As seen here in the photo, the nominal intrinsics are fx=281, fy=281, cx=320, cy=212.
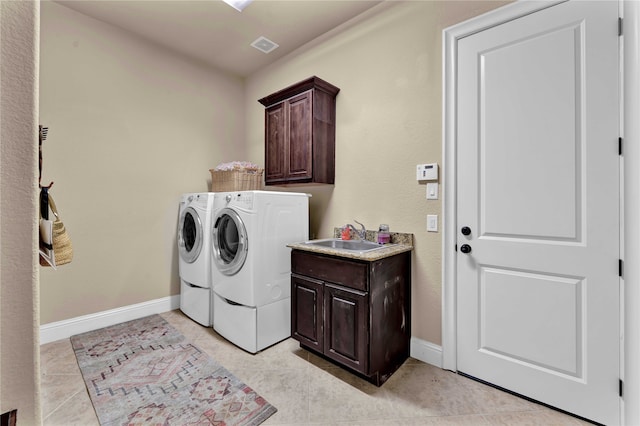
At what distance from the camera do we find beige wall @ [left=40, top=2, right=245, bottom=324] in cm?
236

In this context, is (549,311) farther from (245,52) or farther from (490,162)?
(245,52)

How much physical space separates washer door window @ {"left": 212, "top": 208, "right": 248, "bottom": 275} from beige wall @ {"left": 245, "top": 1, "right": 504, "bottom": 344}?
0.82 metres

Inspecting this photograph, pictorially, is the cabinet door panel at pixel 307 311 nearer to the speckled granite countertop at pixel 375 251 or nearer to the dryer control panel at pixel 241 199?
the speckled granite countertop at pixel 375 251

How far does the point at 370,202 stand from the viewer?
237 cm

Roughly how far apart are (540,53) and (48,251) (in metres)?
2.48

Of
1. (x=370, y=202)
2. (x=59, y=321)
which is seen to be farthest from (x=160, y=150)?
(x=370, y=202)

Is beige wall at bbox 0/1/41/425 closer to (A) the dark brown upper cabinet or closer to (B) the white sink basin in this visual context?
(B) the white sink basin

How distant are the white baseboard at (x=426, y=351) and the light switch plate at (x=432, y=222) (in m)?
0.82

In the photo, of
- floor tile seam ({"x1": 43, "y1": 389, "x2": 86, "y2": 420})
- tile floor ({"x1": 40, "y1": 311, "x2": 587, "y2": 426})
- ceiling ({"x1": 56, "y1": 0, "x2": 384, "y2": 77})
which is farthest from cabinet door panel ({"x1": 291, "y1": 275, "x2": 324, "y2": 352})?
ceiling ({"x1": 56, "y1": 0, "x2": 384, "y2": 77})

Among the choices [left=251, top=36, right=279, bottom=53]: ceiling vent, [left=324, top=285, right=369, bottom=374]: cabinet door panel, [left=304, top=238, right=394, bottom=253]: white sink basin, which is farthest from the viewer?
[left=251, top=36, right=279, bottom=53]: ceiling vent

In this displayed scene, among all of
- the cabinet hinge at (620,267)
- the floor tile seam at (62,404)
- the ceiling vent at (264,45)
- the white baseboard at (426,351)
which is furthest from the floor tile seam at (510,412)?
the ceiling vent at (264,45)

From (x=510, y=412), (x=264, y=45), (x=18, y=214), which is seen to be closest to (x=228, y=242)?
(x=18, y=214)

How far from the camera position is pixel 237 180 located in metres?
2.83

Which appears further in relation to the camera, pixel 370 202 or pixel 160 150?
pixel 160 150
